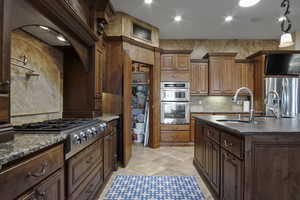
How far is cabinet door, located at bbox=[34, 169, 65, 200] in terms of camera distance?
3.44 ft

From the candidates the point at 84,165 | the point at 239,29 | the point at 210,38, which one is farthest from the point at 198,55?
the point at 84,165

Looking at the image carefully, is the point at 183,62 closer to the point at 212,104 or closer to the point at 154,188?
the point at 212,104

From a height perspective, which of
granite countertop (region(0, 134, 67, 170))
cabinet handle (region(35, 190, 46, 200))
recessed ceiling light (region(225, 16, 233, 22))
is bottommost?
cabinet handle (region(35, 190, 46, 200))

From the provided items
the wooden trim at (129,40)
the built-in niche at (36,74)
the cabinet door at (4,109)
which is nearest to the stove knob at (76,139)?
the cabinet door at (4,109)

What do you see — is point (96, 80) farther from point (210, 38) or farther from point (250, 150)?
point (210, 38)

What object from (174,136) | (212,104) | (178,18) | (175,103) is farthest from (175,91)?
(178,18)

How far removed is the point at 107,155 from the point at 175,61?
10.7 feet

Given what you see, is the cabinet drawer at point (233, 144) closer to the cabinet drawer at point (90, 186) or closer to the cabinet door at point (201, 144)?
the cabinet door at point (201, 144)

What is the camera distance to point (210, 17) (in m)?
4.16

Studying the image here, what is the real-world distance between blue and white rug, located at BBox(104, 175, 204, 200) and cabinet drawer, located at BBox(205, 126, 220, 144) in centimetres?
77

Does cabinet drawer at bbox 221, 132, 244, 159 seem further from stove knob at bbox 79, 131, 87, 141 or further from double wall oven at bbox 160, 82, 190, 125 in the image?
double wall oven at bbox 160, 82, 190, 125

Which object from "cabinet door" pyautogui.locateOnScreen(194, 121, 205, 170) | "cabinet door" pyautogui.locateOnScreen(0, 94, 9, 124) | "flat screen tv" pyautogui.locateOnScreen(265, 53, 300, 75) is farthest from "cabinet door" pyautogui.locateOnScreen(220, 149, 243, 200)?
"flat screen tv" pyautogui.locateOnScreen(265, 53, 300, 75)

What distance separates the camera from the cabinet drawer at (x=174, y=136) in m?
4.85

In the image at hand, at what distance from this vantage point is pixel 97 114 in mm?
2873
